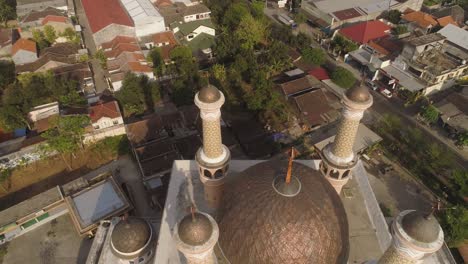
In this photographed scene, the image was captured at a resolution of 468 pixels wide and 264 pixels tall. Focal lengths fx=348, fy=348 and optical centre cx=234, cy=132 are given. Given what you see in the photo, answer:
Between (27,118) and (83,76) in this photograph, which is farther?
(83,76)

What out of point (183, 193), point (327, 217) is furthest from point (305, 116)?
point (327, 217)

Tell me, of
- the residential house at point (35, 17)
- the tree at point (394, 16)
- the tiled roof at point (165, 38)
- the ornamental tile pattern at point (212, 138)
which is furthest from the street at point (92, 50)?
the tree at point (394, 16)

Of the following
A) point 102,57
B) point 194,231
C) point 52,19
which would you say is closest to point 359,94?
point 194,231

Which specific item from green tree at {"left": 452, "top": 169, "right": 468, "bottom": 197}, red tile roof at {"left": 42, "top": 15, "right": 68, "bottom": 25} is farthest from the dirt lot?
green tree at {"left": 452, "top": 169, "right": 468, "bottom": 197}

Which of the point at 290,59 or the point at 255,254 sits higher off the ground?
the point at 255,254

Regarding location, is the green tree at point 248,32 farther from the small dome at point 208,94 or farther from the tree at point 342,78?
the small dome at point 208,94

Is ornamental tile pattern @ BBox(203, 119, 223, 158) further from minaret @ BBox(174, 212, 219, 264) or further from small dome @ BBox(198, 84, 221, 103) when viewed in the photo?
minaret @ BBox(174, 212, 219, 264)

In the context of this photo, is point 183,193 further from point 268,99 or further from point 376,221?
point 268,99
